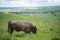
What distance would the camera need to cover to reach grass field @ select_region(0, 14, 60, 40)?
1.48m

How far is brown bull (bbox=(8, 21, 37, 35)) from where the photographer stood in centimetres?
151

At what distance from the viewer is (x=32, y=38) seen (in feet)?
4.83

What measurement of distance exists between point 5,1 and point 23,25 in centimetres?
37

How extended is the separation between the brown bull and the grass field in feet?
0.13

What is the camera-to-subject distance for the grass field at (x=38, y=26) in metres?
1.48

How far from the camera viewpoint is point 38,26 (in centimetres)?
149

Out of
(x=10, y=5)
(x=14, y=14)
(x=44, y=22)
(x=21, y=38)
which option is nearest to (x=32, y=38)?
(x=21, y=38)

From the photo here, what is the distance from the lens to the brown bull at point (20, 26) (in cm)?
151

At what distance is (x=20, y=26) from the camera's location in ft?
5.01

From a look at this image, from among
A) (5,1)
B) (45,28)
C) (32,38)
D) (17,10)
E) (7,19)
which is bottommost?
(32,38)

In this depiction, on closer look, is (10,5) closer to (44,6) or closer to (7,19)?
(7,19)

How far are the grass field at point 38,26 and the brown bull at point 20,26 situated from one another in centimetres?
4

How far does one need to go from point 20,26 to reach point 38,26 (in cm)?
23

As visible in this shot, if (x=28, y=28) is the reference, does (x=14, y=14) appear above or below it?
above
